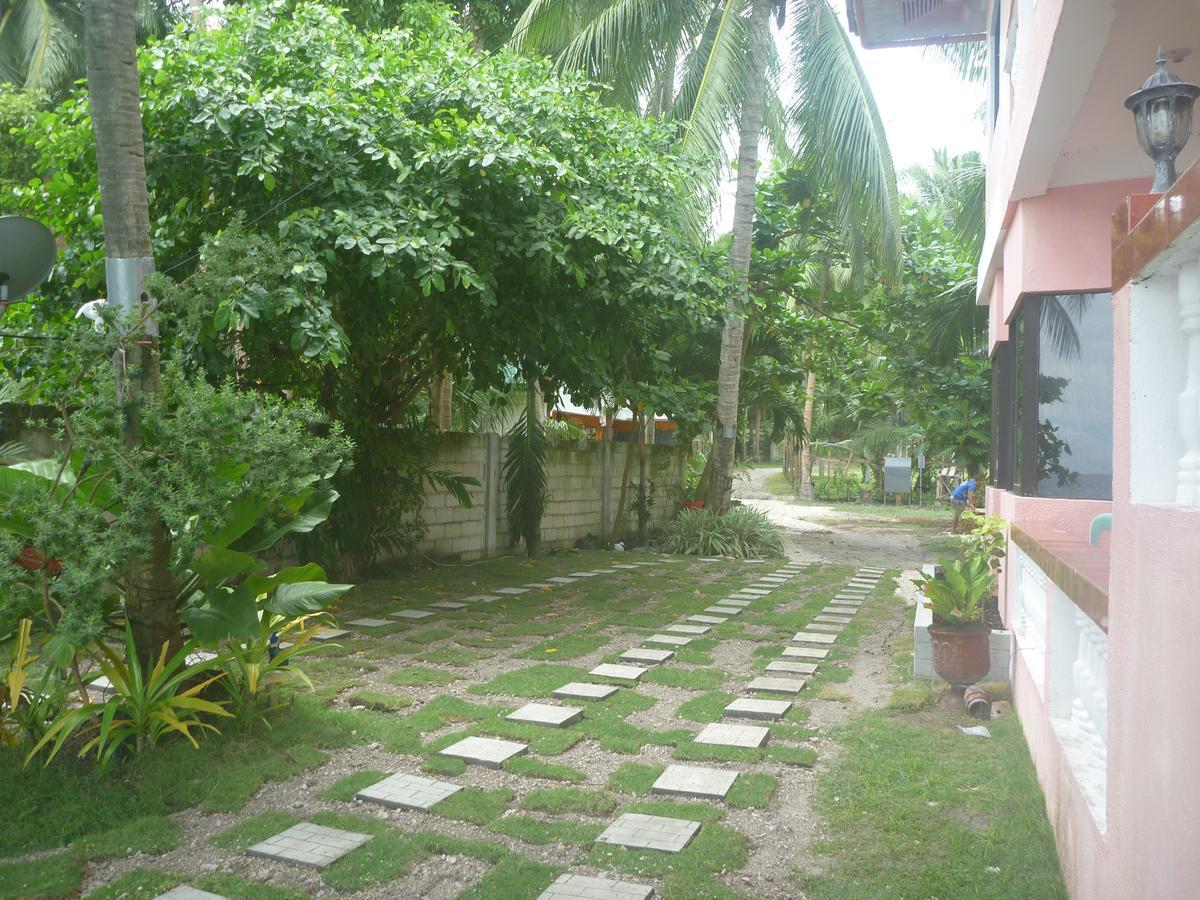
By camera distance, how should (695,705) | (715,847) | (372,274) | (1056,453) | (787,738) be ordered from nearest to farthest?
(715,847) → (787,738) → (695,705) → (1056,453) → (372,274)

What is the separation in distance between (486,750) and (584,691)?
1263mm

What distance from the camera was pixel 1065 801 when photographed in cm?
336

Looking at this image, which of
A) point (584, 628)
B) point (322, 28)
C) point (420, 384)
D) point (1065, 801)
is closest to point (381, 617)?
point (584, 628)

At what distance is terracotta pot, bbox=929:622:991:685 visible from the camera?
5.52 m

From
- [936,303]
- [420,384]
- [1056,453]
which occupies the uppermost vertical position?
[936,303]

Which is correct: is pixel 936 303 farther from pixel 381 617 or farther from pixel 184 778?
pixel 184 778

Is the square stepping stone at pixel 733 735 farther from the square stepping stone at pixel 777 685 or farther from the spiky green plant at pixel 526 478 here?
the spiky green plant at pixel 526 478

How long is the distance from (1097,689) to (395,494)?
310 inches

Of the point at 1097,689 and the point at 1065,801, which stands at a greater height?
the point at 1097,689

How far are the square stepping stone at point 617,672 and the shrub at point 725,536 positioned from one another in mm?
7233

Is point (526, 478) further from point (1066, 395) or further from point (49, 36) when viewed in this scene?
point (49, 36)

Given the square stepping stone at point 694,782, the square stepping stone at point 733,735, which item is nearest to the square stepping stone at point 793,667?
the square stepping stone at point 733,735

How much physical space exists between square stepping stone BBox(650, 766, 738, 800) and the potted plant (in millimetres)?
1851

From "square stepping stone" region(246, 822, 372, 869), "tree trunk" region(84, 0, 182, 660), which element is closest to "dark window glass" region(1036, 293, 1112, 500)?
"square stepping stone" region(246, 822, 372, 869)
